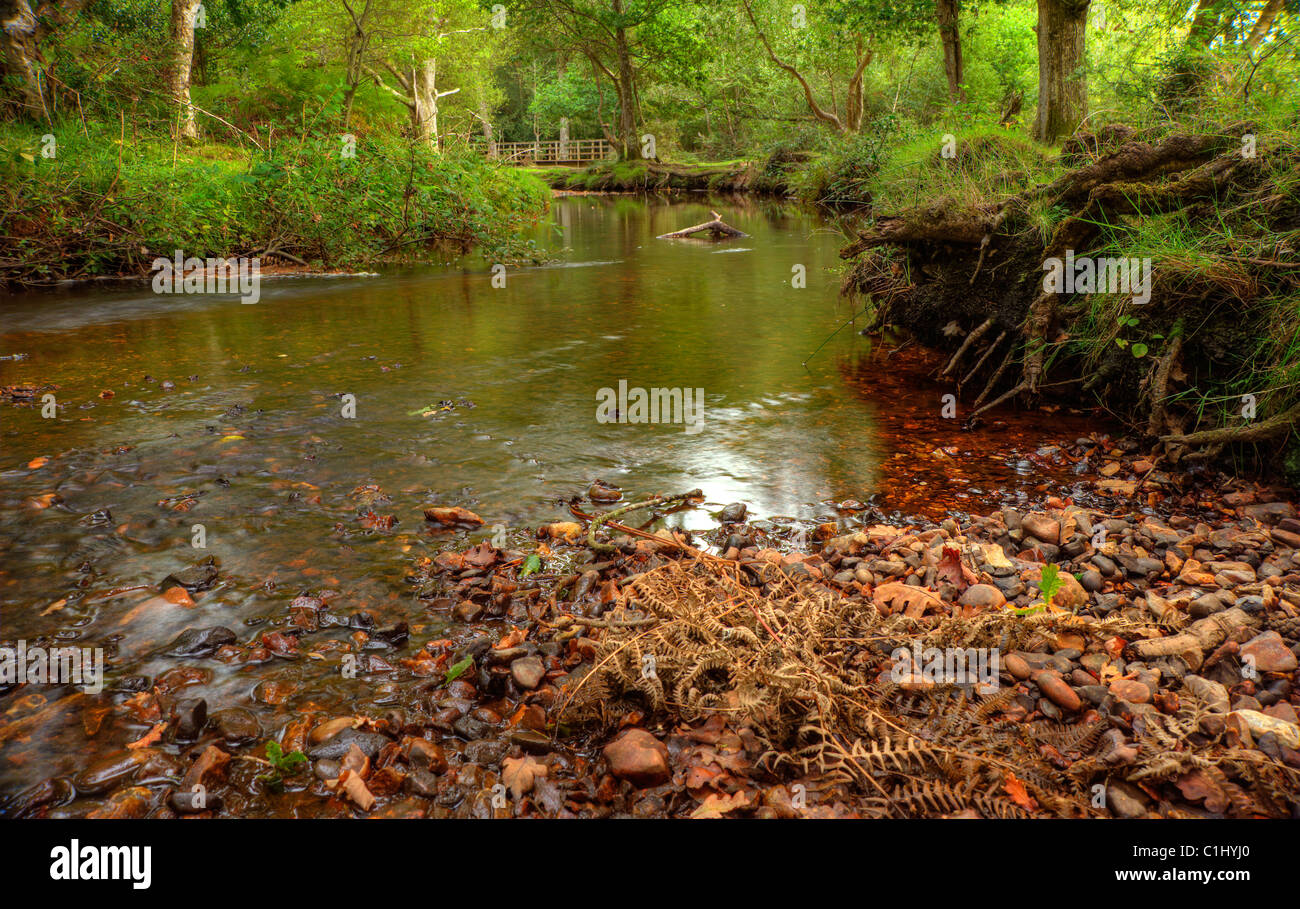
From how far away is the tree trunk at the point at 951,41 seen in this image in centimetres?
2036

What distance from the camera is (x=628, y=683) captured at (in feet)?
10.2

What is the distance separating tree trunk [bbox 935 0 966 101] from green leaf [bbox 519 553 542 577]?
65.0ft

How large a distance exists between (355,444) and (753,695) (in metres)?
4.46

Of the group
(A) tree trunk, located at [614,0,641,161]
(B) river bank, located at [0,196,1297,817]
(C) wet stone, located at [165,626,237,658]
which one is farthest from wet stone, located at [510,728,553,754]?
(A) tree trunk, located at [614,0,641,161]

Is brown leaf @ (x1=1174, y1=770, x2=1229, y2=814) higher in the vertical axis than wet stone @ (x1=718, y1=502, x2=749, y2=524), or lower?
lower

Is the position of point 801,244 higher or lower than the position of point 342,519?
higher

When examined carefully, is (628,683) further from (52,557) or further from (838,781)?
(52,557)

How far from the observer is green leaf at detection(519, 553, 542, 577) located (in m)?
4.34

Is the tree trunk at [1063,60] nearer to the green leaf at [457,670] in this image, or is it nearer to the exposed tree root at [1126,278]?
the exposed tree root at [1126,278]

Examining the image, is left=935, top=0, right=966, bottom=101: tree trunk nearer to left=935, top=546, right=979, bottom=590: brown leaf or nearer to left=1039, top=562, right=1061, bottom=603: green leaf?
left=935, top=546, right=979, bottom=590: brown leaf

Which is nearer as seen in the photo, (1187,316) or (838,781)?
(838,781)
